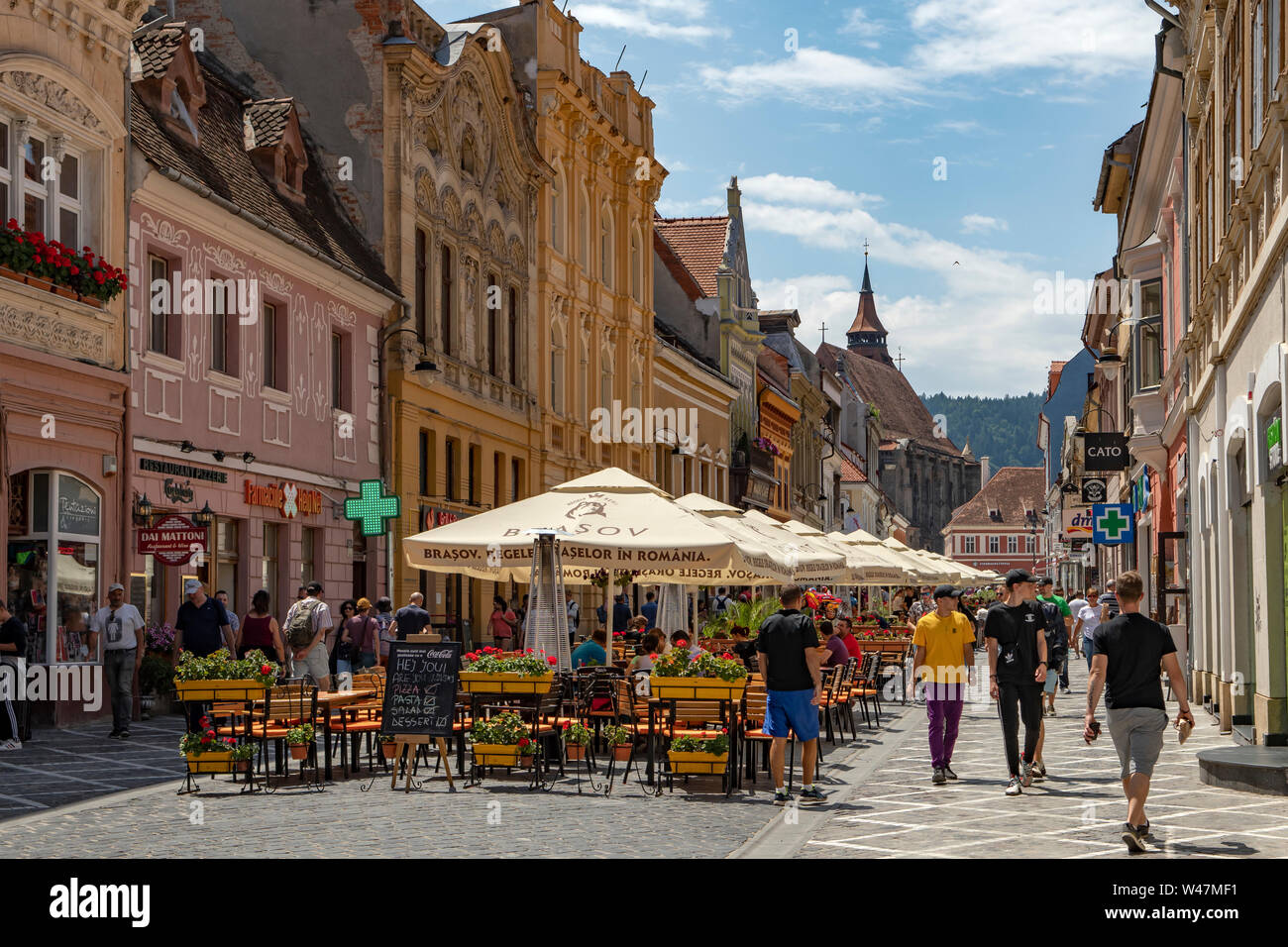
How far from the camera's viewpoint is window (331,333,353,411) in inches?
1144

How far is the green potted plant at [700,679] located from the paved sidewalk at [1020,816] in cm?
123

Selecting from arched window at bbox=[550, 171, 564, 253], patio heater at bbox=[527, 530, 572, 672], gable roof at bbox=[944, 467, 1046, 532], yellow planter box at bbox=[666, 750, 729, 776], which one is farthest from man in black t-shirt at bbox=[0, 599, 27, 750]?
gable roof at bbox=[944, 467, 1046, 532]

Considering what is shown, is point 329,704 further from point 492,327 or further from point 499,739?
point 492,327

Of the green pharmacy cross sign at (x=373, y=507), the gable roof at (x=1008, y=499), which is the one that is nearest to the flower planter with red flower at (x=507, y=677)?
the green pharmacy cross sign at (x=373, y=507)

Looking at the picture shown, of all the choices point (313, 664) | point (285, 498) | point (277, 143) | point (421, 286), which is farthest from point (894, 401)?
point (313, 664)

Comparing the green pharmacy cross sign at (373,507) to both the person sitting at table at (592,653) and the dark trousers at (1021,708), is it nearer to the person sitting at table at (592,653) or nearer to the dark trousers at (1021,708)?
the person sitting at table at (592,653)

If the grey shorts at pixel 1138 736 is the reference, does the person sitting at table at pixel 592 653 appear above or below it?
above

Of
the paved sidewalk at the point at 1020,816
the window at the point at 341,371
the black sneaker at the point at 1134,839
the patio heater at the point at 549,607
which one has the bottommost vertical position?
the paved sidewalk at the point at 1020,816

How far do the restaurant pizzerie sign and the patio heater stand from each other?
845cm

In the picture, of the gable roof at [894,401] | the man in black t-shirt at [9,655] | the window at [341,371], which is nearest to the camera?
the man in black t-shirt at [9,655]

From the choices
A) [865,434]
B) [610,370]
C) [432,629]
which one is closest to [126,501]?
[432,629]

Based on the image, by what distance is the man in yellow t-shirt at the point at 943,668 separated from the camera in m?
15.0

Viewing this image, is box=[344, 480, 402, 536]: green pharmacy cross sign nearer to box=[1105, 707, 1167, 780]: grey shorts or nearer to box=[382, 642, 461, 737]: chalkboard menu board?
box=[382, 642, 461, 737]: chalkboard menu board

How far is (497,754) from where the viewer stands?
14.4 m
